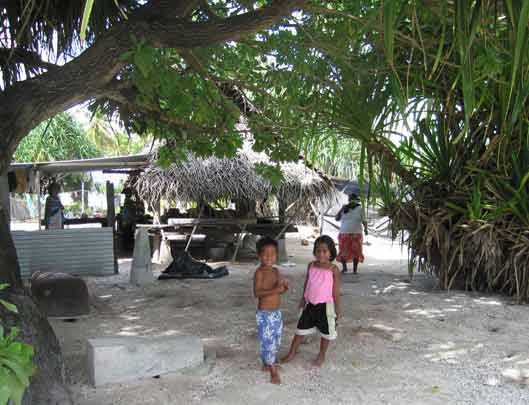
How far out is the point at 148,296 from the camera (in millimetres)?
6871

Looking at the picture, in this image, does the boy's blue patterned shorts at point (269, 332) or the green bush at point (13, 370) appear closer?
the green bush at point (13, 370)

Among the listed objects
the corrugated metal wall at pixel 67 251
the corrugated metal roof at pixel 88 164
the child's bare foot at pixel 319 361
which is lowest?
the child's bare foot at pixel 319 361

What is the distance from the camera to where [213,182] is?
10211 mm

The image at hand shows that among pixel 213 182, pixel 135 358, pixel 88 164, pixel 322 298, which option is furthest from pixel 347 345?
pixel 88 164

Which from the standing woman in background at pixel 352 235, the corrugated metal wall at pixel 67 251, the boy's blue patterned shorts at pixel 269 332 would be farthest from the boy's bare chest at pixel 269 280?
the corrugated metal wall at pixel 67 251

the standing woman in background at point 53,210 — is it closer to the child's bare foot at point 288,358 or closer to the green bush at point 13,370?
the child's bare foot at point 288,358

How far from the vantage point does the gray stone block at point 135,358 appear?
3.49 m

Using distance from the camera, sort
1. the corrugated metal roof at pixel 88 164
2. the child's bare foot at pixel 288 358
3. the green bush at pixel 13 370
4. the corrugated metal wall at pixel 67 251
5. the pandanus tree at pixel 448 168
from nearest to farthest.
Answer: the green bush at pixel 13 370
the child's bare foot at pixel 288 358
the pandanus tree at pixel 448 168
the corrugated metal wall at pixel 67 251
the corrugated metal roof at pixel 88 164

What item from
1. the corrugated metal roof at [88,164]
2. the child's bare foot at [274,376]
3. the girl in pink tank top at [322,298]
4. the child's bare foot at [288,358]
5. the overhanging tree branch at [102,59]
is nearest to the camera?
the overhanging tree branch at [102,59]

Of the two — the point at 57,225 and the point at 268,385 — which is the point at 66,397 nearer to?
the point at 268,385

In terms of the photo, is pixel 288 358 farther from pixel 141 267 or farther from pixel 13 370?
pixel 141 267

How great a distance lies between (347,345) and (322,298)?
88 centimetres

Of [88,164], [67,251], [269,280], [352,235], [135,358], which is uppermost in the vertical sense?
[88,164]

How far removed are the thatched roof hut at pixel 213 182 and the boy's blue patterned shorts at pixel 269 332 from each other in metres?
6.43
